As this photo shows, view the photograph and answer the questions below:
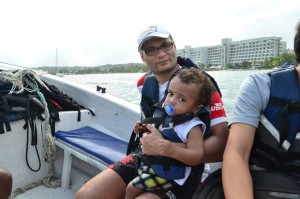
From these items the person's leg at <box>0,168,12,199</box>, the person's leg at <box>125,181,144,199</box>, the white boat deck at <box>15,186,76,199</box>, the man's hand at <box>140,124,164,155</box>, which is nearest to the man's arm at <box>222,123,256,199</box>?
the man's hand at <box>140,124,164,155</box>

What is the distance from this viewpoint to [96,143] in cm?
269

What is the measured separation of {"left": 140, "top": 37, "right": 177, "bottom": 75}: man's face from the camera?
6.05 ft

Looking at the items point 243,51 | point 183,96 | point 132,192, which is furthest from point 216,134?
point 243,51

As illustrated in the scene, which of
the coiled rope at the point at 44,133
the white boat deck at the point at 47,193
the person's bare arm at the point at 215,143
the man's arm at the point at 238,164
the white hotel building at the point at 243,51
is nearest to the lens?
the man's arm at the point at 238,164

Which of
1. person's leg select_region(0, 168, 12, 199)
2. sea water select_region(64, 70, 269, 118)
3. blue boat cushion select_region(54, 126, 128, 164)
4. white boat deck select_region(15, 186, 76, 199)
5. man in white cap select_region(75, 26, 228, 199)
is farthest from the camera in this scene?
sea water select_region(64, 70, 269, 118)

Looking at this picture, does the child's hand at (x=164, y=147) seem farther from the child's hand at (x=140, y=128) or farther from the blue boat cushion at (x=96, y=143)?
the blue boat cushion at (x=96, y=143)

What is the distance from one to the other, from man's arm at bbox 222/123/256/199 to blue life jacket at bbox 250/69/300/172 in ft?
0.23

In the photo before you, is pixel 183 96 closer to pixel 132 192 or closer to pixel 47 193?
pixel 132 192

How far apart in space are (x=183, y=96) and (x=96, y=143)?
55.2 inches

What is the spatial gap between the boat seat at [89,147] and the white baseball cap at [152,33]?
0.96 m

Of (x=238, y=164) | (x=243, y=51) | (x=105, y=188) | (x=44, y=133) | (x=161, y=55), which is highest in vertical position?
(x=243, y=51)

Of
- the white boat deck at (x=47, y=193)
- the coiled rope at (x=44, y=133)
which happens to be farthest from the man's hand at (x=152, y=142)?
the coiled rope at (x=44, y=133)

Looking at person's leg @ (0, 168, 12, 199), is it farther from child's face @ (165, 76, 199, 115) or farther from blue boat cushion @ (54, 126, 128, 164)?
child's face @ (165, 76, 199, 115)

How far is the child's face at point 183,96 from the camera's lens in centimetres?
150
